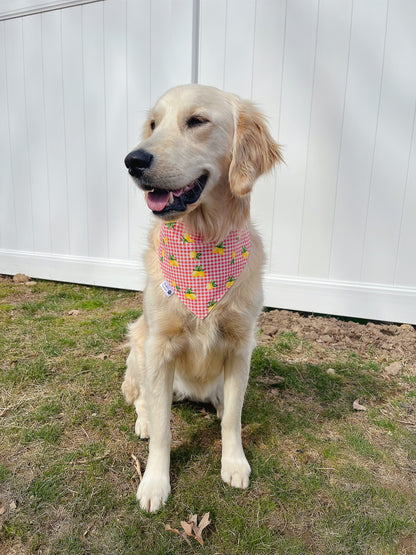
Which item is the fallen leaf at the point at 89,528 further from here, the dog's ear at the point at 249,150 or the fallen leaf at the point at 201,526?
the dog's ear at the point at 249,150

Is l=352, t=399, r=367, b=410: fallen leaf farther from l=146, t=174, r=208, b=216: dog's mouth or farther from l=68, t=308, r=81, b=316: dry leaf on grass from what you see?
l=68, t=308, r=81, b=316: dry leaf on grass

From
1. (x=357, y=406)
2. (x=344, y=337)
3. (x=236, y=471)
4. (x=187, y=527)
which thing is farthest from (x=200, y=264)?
(x=344, y=337)

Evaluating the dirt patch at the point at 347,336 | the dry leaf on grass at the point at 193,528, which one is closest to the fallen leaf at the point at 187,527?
the dry leaf on grass at the point at 193,528

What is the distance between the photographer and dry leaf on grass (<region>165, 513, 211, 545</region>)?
4.57ft

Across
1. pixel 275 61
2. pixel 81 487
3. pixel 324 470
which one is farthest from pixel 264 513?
pixel 275 61

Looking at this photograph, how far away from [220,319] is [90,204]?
326cm

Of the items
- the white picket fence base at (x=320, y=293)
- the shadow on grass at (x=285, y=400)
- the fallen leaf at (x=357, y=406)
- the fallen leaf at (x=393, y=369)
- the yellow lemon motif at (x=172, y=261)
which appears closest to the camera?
the yellow lemon motif at (x=172, y=261)

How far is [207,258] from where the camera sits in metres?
1.72

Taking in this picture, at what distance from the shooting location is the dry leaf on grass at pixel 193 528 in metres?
1.39

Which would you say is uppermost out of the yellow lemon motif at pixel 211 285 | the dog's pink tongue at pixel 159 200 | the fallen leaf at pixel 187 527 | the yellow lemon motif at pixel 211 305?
the dog's pink tongue at pixel 159 200

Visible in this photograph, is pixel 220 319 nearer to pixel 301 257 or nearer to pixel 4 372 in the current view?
pixel 4 372

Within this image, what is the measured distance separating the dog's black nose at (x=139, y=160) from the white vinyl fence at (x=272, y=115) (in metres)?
1.87

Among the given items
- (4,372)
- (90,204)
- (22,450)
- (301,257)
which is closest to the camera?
(22,450)

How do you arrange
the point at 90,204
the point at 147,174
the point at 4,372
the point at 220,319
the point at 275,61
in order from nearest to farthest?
the point at 147,174 < the point at 220,319 < the point at 4,372 < the point at 275,61 < the point at 90,204
